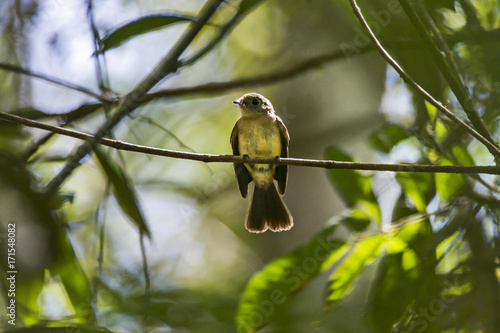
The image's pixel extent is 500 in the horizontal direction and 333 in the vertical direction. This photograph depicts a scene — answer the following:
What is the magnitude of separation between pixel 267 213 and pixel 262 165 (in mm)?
425

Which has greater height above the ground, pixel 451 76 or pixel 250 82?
pixel 250 82

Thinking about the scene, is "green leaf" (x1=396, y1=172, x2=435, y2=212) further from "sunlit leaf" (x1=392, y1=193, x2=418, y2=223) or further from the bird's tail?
the bird's tail

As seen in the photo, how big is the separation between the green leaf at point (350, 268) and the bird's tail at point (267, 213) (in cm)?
144

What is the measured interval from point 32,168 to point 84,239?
2.19m

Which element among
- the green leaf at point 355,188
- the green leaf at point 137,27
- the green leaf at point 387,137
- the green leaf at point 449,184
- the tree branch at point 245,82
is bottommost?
the green leaf at point 449,184

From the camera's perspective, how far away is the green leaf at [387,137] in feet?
7.57

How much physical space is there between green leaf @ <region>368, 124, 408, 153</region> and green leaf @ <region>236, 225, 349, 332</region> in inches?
19.1

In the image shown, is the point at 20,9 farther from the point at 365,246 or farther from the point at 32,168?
the point at 365,246

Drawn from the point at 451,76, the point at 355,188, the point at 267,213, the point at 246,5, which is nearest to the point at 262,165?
the point at 267,213

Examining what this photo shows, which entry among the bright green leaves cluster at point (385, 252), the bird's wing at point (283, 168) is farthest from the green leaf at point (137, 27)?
the bird's wing at point (283, 168)

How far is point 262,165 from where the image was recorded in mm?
4027

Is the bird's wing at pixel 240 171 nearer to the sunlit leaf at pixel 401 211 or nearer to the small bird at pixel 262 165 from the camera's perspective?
the small bird at pixel 262 165

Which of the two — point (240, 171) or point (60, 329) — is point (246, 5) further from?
point (60, 329)

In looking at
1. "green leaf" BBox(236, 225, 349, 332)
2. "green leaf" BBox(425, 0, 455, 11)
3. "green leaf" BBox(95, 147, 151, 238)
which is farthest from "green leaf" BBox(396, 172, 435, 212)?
"green leaf" BBox(95, 147, 151, 238)
